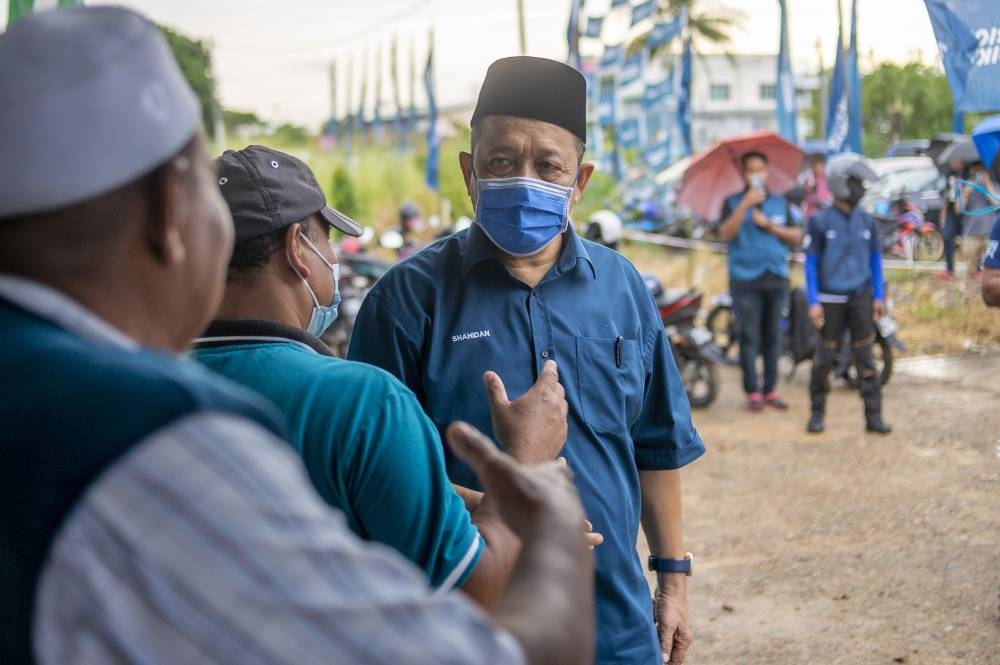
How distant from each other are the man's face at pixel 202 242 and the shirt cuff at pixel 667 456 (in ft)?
5.61

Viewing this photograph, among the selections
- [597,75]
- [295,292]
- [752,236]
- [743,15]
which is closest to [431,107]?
[597,75]

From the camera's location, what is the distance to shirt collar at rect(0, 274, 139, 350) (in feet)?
3.35

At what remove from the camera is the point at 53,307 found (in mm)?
1022

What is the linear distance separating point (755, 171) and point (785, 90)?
7481mm

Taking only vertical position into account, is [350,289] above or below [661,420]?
below

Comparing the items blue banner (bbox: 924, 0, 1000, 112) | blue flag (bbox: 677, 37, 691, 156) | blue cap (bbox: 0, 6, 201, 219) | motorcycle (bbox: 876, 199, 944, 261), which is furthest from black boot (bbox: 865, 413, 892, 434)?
blue flag (bbox: 677, 37, 691, 156)

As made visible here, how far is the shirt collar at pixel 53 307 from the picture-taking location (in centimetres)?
102

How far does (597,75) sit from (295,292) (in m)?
16.1

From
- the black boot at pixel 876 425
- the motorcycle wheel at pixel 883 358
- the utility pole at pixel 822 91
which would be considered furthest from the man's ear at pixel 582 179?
the utility pole at pixel 822 91

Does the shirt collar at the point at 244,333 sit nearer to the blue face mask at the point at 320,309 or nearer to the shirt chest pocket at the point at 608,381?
the blue face mask at the point at 320,309

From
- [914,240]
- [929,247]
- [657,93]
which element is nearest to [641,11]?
[657,93]

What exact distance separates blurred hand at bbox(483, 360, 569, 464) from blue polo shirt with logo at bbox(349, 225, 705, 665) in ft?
1.89

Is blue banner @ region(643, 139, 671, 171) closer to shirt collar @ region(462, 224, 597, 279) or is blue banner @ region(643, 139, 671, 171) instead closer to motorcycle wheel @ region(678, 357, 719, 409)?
motorcycle wheel @ region(678, 357, 719, 409)

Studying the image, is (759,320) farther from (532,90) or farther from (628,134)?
(628,134)
